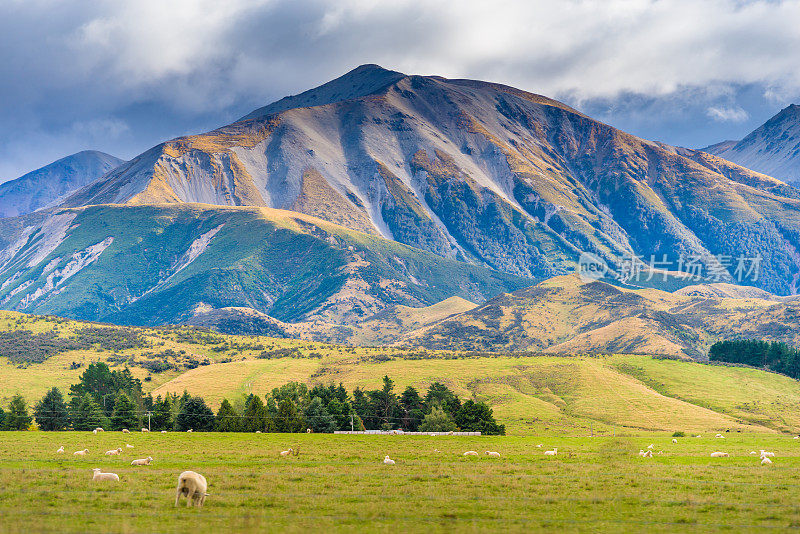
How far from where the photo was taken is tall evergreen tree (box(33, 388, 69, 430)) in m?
125

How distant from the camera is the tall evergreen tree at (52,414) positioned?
410ft

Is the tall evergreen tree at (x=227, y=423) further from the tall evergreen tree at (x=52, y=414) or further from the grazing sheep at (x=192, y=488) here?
the grazing sheep at (x=192, y=488)

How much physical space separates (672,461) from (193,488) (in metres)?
41.2

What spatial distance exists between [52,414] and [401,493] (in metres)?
123

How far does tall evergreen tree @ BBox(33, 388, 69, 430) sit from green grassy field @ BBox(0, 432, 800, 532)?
7116 centimetres

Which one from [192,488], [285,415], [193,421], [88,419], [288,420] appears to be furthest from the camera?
[88,419]

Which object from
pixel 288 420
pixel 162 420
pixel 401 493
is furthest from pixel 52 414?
pixel 401 493

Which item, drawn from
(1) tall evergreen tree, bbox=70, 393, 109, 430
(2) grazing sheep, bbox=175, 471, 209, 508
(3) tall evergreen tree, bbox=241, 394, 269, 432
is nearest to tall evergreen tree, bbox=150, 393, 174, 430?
(1) tall evergreen tree, bbox=70, 393, 109, 430

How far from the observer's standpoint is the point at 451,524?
2881 centimetres

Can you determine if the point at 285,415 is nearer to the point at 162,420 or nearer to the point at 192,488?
the point at 162,420

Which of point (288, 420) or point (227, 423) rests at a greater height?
point (288, 420)

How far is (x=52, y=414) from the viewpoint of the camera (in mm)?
136875

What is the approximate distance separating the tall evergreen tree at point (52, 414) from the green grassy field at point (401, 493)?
71.2 meters

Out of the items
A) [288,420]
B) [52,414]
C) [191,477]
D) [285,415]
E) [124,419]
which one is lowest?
[52,414]
